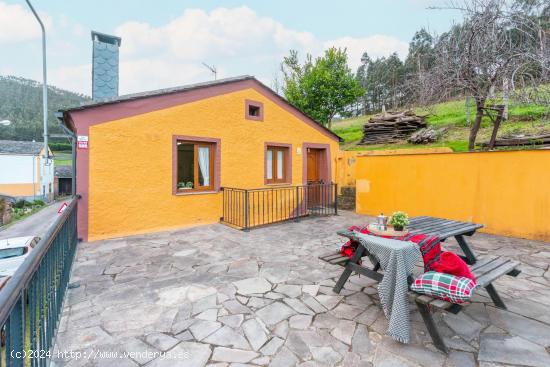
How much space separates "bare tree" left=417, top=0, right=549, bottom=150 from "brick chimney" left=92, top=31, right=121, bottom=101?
8.38m

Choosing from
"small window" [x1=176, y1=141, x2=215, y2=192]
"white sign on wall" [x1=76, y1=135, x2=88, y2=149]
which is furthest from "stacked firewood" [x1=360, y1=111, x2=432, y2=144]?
"white sign on wall" [x1=76, y1=135, x2=88, y2=149]

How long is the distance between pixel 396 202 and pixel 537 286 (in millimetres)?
4091

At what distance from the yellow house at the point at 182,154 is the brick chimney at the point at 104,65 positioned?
1598mm

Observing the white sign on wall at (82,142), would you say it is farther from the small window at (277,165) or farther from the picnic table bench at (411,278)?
the picnic table bench at (411,278)

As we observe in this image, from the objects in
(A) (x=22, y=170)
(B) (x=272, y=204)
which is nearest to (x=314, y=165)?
(B) (x=272, y=204)

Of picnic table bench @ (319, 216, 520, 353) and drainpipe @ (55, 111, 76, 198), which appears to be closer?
picnic table bench @ (319, 216, 520, 353)

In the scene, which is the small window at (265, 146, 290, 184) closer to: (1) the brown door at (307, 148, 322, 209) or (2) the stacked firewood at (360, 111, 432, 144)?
(1) the brown door at (307, 148, 322, 209)

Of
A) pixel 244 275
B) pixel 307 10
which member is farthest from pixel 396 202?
pixel 307 10

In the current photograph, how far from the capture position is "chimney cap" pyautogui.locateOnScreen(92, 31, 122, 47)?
6.79 meters

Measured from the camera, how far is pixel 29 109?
48.2 m

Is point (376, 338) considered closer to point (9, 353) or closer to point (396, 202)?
point (9, 353)

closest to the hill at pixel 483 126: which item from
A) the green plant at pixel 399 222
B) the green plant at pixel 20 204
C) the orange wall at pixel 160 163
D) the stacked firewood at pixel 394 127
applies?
the stacked firewood at pixel 394 127

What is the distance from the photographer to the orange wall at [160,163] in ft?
17.7

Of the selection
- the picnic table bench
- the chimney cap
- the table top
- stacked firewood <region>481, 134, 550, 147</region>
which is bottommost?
the picnic table bench
